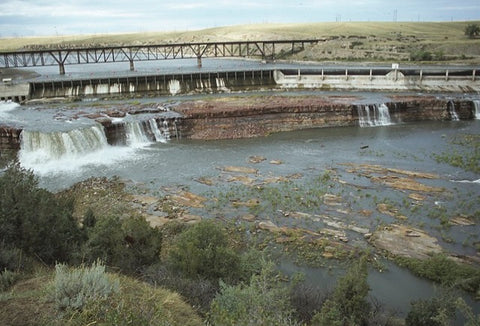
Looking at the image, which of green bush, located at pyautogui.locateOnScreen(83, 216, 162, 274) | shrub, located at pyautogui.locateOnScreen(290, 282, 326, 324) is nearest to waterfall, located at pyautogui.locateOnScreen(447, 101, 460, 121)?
shrub, located at pyautogui.locateOnScreen(290, 282, 326, 324)

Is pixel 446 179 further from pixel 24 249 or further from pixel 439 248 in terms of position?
pixel 24 249

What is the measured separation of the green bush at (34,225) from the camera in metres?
9.68

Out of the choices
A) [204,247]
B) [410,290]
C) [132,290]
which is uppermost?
[132,290]

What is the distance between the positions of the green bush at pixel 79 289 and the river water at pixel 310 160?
7682 millimetres

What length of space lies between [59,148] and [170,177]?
910 cm

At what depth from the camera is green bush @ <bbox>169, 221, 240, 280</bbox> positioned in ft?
33.4

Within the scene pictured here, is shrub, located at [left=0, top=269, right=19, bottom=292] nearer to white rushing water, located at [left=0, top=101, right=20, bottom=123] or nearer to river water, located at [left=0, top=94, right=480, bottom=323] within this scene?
river water, located at [left=0, top=94, right=480, bottom=323]

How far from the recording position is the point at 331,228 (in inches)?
626

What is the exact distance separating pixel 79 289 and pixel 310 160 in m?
21.0

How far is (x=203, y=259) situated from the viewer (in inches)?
403

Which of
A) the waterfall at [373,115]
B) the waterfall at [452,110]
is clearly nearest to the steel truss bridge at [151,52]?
the waterfall at [373,115]

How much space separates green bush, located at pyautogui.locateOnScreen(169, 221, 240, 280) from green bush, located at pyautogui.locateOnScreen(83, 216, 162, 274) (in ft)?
3.16

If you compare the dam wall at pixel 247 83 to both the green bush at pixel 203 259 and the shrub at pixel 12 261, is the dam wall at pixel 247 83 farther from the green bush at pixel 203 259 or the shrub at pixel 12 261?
the shrub at pixel 12 261

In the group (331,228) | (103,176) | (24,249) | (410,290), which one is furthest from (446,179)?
(24,249)
